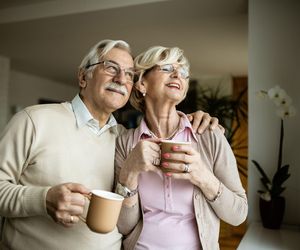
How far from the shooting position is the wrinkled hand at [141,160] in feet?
3.54

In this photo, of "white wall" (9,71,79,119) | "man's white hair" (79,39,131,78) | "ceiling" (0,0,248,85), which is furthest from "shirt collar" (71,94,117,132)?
"white wall" (9,71,79,119)

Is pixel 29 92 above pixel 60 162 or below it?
above

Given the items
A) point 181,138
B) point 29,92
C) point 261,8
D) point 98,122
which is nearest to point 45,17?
point 261,8

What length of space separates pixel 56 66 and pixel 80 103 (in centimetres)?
502

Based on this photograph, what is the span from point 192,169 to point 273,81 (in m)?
1.54

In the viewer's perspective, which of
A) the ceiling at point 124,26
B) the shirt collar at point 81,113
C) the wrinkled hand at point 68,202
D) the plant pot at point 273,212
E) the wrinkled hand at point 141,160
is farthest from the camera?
the ceiling at point 124,26

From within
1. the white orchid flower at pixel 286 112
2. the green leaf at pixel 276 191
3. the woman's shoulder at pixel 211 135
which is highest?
the white orchid flower at pixel 286 112

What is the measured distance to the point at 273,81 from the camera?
2322 millimetres

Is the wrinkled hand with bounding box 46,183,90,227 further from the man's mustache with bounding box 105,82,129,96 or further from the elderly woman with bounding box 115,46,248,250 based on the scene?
the man's mustache with bounding box 105,82,129,96

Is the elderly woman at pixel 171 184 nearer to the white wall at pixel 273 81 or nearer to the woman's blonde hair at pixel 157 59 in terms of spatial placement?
the woman's blonde hair at pixel 157 59

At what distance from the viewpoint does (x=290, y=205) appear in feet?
7.36

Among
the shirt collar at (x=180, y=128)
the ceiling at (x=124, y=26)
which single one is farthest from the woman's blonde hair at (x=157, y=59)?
the ceiling at (x=124, y=26)

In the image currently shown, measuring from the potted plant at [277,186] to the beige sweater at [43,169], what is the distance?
1290 mm

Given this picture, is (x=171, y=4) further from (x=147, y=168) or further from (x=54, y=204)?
(x=54, y=204)
